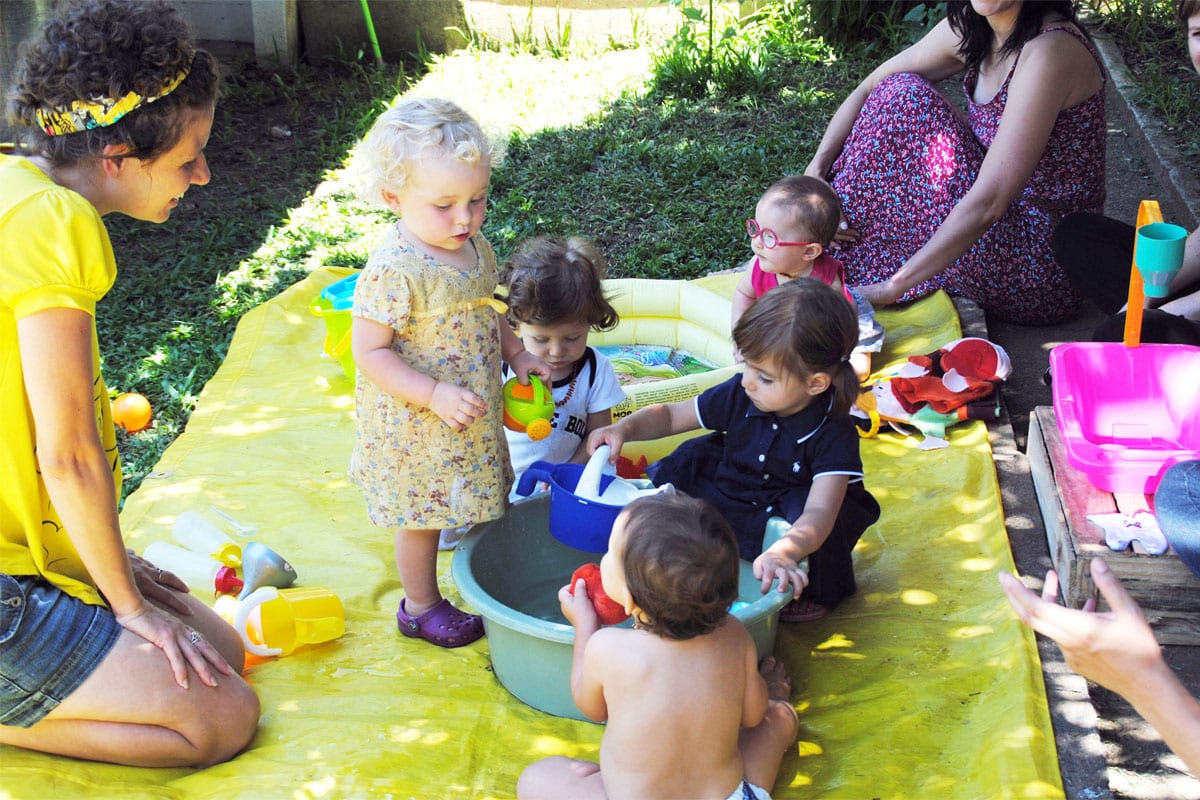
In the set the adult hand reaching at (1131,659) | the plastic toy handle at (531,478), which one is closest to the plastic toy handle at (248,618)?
the plastic toy handle at (531,478)

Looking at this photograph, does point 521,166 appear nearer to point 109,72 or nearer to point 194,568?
point 194,568

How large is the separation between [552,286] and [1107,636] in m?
1.67

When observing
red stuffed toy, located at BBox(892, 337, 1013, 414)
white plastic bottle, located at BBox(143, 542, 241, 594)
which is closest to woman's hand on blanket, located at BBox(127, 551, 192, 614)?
white plastic bottle, located at BBox(143, 542, 241, 594)

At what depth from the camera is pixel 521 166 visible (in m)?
5.79

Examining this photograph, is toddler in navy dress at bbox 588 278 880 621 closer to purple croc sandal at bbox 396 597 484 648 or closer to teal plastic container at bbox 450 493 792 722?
teal plastic container at bbox 450 493 792 722

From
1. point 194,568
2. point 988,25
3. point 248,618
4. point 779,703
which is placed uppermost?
point 988,25

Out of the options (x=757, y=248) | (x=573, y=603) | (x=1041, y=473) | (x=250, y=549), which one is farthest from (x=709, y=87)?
(x=573, y=603)

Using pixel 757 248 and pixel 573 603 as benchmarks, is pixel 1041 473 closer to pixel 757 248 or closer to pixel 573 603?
pixel 757 248

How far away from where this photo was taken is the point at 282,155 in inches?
237

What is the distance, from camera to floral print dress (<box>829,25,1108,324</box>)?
3859mm

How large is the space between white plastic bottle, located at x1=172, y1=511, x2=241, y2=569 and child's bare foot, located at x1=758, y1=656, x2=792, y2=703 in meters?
1.38

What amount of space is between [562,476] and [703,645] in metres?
0.84

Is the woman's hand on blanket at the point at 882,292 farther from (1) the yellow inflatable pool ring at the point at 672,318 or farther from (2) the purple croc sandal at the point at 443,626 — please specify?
(2) the purple croc sandal at the point at 443,626

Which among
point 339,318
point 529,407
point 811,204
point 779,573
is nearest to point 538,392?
point 529,407
